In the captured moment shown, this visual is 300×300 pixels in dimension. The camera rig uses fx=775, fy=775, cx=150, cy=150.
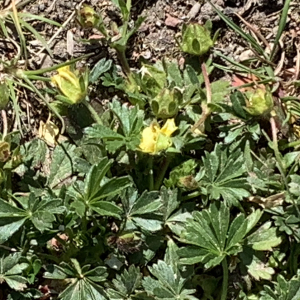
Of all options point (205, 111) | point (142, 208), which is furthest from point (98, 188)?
point (205, 111)

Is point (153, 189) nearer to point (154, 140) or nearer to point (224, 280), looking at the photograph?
point (154, 140)

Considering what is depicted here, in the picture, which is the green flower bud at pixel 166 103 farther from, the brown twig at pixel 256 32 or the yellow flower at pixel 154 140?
the brown twig at pixel 256 32

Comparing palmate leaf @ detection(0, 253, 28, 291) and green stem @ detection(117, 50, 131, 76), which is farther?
green stem @ detection(117, 50, 131, 76)

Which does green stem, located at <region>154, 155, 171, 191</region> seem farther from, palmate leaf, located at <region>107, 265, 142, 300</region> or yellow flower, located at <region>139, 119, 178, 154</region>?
palmate leaf, located at <region>107, 265, 142, 300</region>

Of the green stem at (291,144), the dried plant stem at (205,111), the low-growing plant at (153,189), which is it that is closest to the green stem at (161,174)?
the low-growing plant at (153,189)

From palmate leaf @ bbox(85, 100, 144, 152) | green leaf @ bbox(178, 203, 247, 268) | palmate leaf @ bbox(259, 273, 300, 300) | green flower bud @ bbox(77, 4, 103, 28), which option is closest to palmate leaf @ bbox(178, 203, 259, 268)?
green leaf @ bbox(178, 203, 247, 268)

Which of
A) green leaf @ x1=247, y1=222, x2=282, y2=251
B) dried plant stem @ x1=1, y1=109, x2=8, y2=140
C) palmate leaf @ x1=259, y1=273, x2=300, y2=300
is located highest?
dried plant stem @ x1=1, y1=109, x2=8, y2=140
